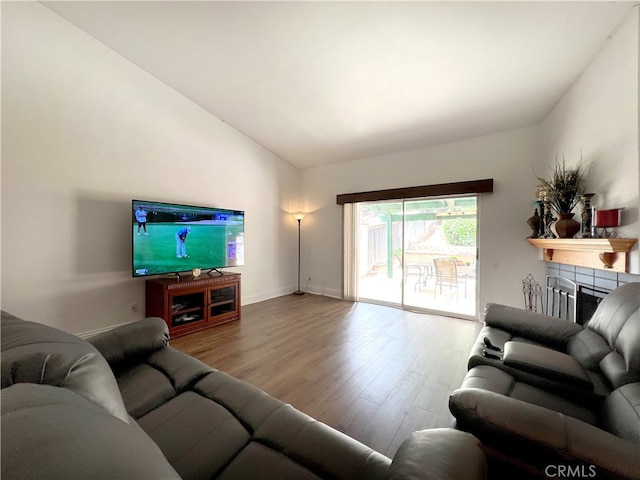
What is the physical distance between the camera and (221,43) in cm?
257

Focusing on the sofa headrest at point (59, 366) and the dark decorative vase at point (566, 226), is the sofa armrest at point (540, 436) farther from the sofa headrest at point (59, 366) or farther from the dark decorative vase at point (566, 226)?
the dark decorative vase at point (566, 226)

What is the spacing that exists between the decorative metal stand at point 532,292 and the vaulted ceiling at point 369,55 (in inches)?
86.0

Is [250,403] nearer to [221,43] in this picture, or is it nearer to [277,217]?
[221,43]

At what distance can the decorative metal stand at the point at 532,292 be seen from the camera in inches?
131

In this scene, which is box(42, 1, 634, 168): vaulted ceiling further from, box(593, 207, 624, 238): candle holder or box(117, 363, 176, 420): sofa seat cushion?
box(117, 363, 176, 420): sofa seat cushion

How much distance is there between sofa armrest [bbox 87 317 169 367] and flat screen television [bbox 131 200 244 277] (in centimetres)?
168

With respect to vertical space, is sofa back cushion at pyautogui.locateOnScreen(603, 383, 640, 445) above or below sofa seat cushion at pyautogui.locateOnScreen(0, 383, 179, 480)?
below

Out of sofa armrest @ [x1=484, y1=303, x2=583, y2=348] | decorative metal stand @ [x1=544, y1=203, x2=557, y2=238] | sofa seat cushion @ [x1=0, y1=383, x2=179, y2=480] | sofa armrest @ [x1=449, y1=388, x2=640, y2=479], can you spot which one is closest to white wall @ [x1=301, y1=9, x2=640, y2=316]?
decorative metal stand @ [x1=544, y1=203, x2=557, y2=238]

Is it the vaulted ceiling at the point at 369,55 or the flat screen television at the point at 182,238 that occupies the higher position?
the vaulted ceiling at the point at 369,55

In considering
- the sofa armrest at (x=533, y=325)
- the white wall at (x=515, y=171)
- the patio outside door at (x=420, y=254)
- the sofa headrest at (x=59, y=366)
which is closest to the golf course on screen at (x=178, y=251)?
the white wall at (x=515, y=171)

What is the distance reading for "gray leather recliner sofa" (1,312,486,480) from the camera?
0.41 metres

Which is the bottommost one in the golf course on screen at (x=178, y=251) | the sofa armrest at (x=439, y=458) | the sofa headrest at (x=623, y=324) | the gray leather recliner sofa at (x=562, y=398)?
the gray leather recliner sofa at (x=562, y=398)

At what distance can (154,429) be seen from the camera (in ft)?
3.34

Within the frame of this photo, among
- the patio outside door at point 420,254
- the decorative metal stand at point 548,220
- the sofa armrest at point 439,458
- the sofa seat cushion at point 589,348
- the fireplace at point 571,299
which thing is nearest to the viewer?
the sofa armrest at point 439,458
